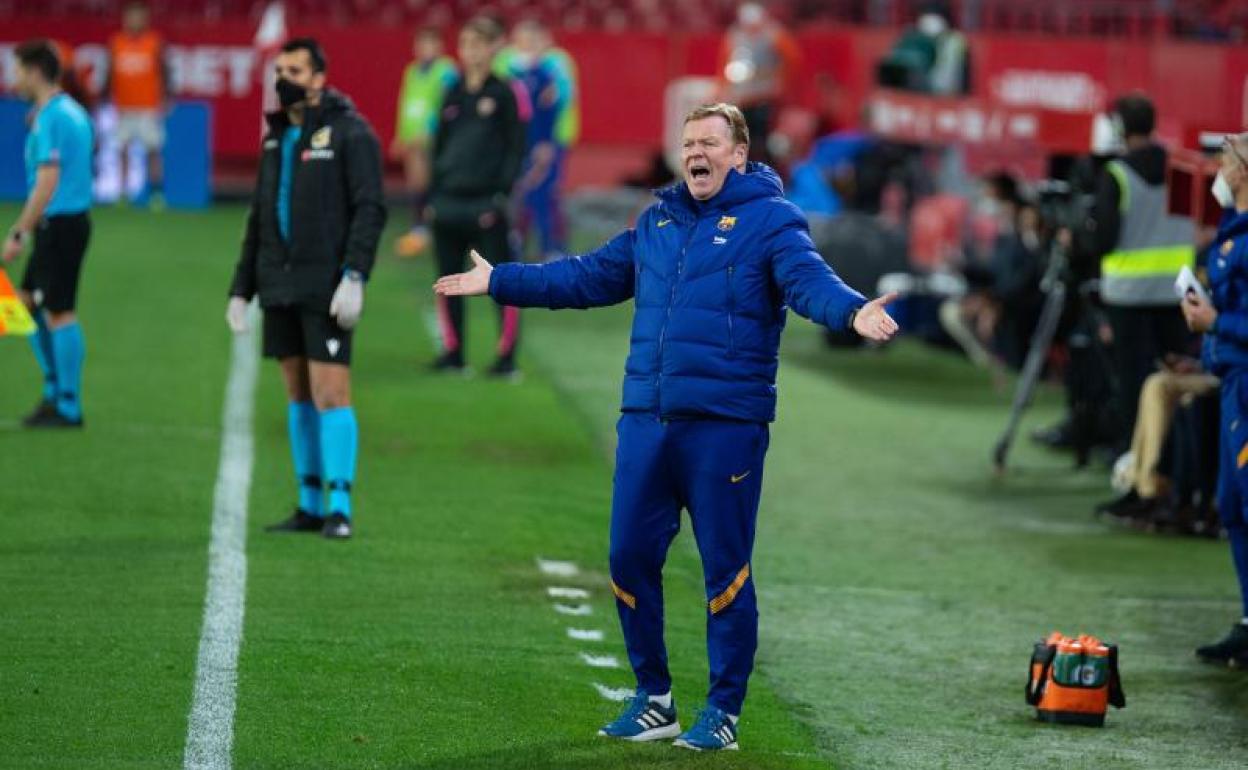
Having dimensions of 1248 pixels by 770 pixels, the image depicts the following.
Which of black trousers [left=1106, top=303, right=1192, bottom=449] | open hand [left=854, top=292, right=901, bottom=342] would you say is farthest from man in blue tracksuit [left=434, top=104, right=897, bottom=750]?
black trousers [left=1106, top=303, right=1192, bottom=449]

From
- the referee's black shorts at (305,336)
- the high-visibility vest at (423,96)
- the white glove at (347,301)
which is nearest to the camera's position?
the white glove at (347,301)

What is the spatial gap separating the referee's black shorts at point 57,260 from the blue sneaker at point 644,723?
6.45 meters

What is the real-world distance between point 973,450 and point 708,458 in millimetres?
7686

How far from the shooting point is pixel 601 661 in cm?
845

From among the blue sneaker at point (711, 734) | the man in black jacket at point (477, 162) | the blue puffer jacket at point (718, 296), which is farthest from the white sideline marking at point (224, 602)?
the man in black jacket at point (477, 162)

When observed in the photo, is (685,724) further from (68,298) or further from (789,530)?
(68,298)

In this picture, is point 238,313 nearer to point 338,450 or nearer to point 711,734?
point 338,450

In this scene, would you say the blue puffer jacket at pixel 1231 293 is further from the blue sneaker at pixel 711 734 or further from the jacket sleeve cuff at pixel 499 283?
the jacket sleeve cuff at pixel 499 283

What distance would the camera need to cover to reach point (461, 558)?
402 inches

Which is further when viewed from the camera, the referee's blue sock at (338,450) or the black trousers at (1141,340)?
the black trousers at (1141,340)

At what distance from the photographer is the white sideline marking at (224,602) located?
7.00 m

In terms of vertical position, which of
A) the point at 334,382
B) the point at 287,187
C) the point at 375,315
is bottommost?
the point at 375,315

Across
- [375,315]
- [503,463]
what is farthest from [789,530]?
[375,315]

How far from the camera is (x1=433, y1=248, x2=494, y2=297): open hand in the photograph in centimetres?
747
